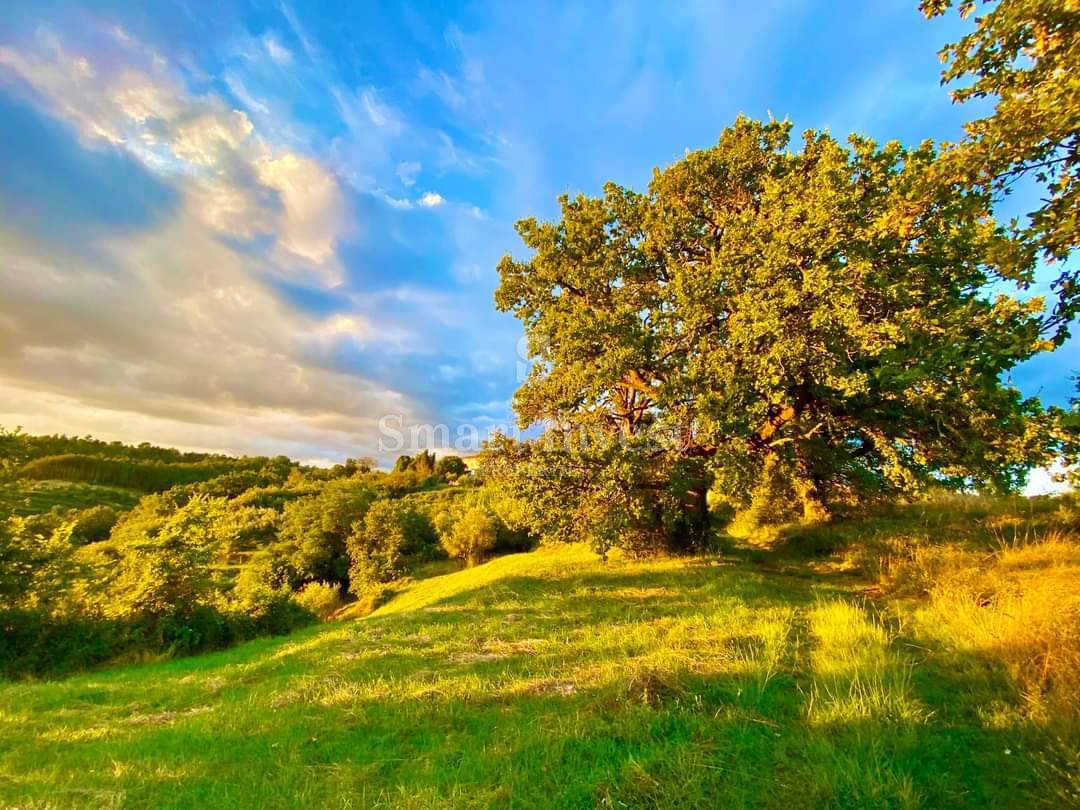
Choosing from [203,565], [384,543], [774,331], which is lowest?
[384,543]

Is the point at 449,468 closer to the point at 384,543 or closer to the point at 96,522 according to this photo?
the point at 96,522

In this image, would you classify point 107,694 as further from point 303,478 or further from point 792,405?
point 303,478

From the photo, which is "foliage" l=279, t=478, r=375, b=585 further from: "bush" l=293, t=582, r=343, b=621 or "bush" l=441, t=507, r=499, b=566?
"bush" l=441, t=507, r=499, b=566

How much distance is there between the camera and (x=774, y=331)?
10570mm

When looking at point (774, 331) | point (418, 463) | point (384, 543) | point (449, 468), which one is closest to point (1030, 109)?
point (774, 331)

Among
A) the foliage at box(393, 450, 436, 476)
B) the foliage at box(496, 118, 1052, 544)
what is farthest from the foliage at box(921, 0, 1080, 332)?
the foliage at box(393, 450, 436, 476)

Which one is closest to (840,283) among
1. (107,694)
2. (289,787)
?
(289,787)

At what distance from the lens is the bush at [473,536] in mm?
29906

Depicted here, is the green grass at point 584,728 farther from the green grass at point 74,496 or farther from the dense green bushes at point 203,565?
the green grass at point 74,496

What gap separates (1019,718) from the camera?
4145mm

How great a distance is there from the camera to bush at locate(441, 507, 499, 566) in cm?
2991

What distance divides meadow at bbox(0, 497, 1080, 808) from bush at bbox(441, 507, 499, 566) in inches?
811

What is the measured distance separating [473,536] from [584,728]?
26526mm

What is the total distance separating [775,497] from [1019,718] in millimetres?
14800
